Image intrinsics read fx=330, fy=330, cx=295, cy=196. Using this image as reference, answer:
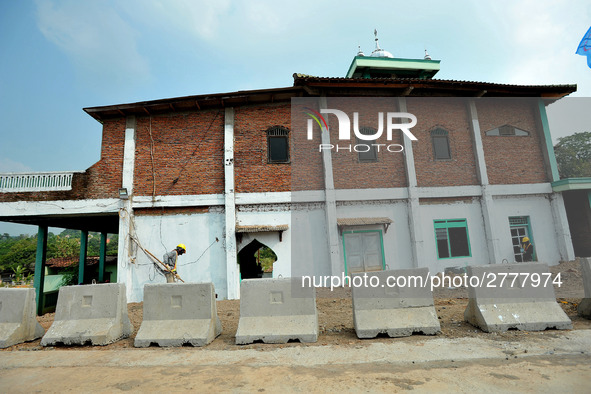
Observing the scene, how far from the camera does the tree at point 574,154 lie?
87.1 ft

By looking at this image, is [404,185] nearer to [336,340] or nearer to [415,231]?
[415,231]

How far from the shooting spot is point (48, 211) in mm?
11578

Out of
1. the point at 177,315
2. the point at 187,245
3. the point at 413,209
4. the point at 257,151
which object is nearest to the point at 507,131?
the point at 413,209

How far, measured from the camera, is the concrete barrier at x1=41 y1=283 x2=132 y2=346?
533 centimetres

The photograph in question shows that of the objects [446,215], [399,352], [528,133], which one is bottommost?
[399,352]

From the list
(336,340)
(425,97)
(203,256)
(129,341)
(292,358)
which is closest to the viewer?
(292,358)

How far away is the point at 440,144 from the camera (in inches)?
520

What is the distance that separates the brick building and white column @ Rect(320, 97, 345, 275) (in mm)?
38

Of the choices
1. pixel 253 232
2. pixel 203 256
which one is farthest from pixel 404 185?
pixel 203 256

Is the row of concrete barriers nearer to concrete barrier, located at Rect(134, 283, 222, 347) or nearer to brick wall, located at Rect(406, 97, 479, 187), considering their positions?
concrete barrier, located at Rect(134, 283, 222, 347)

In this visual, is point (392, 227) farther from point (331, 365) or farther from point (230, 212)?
point (331, 365)

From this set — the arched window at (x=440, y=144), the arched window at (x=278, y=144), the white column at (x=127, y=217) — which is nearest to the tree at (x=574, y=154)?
the arched window at (x=440, y=144)

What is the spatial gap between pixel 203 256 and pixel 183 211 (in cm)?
176

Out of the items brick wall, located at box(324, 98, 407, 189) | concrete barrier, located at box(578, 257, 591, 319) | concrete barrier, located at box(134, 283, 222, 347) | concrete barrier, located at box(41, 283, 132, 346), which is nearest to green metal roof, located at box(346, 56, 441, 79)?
brick wall, located at box(324, 98, 407, 189)
